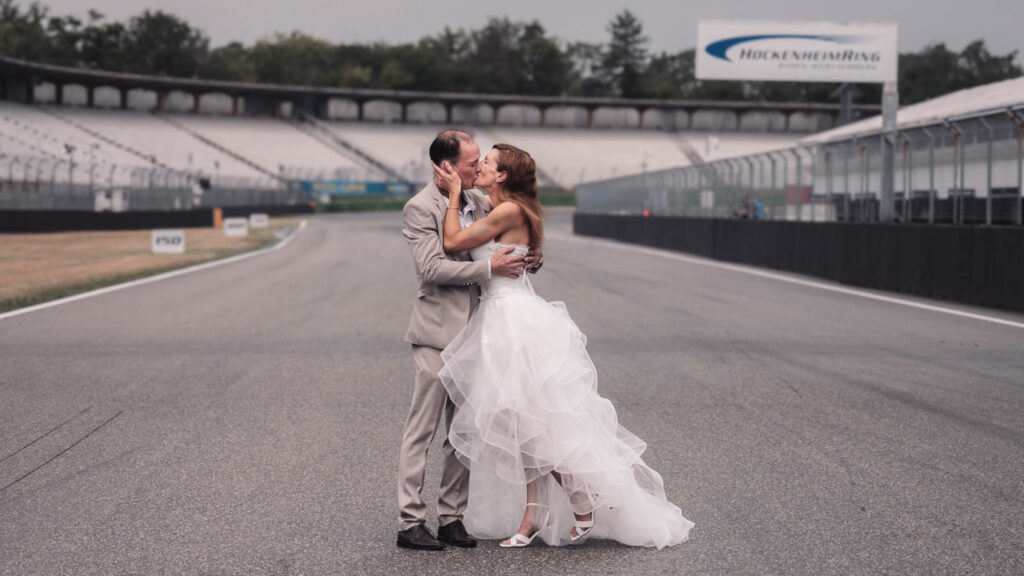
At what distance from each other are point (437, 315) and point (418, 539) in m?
0.96

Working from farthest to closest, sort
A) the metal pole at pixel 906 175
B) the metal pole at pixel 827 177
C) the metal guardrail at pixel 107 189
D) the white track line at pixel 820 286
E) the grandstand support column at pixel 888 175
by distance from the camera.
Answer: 1. the metal guardrail at pixel 107 189
2. the metal pole at pixel 827 177
3. the grandstand support column at pixel 888 175
4. the metal pole at pixel 906 175
5. the white track line at pixel 820 286

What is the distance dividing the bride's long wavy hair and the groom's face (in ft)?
0.35

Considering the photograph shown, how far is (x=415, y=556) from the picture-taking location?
4984mm

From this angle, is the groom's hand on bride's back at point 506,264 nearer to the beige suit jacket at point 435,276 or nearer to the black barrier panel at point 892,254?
the beige suit jacket at point 435,276

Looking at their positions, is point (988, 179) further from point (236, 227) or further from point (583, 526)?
point (236, 227)

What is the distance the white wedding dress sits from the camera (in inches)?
193

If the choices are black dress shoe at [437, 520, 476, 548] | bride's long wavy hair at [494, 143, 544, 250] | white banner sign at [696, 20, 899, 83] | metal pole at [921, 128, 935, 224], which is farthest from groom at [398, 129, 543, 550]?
white banner sign at [696, 20, 899, 83]

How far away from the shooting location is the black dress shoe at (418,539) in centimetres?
499

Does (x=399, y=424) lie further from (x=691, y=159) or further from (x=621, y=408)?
(x=691, y=159)

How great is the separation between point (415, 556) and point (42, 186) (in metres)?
42.0

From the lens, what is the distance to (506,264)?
16.0ft

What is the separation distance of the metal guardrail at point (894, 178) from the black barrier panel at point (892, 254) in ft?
1.65

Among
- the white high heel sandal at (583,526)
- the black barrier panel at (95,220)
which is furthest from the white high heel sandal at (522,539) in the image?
the black barrier panel at (95,220)

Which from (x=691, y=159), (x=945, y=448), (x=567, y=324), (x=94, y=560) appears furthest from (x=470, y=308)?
(x=691, y=159)
